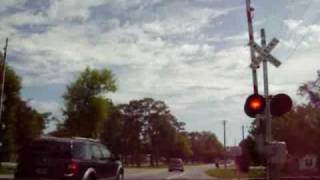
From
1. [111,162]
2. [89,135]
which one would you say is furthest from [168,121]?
[111,162]

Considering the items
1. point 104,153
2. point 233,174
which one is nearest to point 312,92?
point 233,174

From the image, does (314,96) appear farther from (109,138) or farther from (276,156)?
(109,138)

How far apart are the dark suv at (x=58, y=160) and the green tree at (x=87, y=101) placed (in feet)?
177

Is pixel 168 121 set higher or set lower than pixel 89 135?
higher

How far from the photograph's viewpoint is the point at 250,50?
54.3 feet

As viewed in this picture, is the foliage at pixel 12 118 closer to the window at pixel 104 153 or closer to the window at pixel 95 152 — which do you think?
the window at pixel 104 153

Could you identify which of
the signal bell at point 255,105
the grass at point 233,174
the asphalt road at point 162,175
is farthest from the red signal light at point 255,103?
the grass at point 233,174

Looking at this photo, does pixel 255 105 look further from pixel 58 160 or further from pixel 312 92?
pixel 312 92

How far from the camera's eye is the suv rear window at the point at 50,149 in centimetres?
1748

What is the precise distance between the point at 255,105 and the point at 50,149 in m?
6.13

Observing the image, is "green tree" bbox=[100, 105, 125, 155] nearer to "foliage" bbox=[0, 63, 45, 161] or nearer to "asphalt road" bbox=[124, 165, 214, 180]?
"asphalt road" bbox=[124, 165, 214, 180]

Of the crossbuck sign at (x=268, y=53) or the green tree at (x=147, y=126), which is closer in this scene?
the crossbuck sign at (x=268, y=53)

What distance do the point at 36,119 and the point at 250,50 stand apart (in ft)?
198

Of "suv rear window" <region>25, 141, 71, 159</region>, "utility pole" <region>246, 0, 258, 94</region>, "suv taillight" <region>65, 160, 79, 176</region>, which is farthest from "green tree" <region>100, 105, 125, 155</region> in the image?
"utility pole" <region>246, 0, 258, 94</region>
